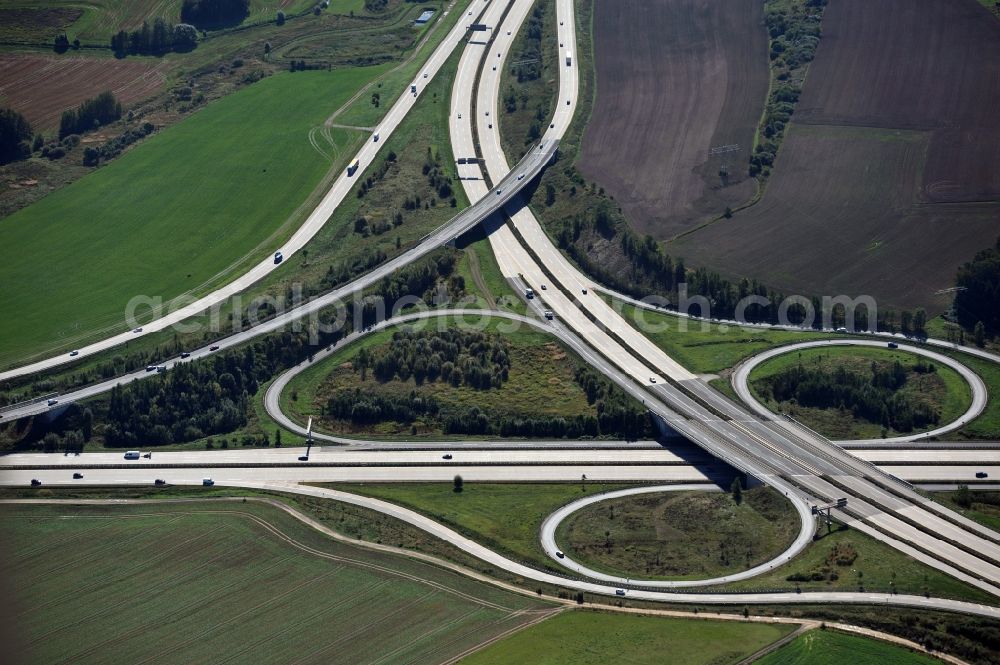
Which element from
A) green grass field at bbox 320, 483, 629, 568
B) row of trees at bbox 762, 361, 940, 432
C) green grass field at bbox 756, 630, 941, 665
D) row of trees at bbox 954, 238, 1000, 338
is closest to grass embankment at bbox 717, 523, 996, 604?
green grass field at bbox 756, 630, 941, 665

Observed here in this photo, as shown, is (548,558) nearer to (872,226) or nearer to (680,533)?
(680,533)

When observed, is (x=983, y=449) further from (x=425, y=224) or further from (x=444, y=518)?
(x=425, y=224)

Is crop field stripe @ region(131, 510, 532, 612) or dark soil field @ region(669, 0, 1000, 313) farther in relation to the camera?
dark soil field @ region(669, 0, 1000, 313)

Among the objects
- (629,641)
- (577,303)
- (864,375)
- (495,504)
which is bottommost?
(629,641)

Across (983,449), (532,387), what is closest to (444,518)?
(532,387)

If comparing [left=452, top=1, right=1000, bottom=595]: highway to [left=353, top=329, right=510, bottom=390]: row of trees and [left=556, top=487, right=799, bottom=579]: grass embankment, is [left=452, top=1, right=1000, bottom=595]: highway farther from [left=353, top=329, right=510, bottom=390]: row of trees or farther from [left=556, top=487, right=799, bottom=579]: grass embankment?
[left=353, top=329, right=510, bottom=390]: row of trees

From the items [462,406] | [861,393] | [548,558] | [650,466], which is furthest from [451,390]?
[861,393]
